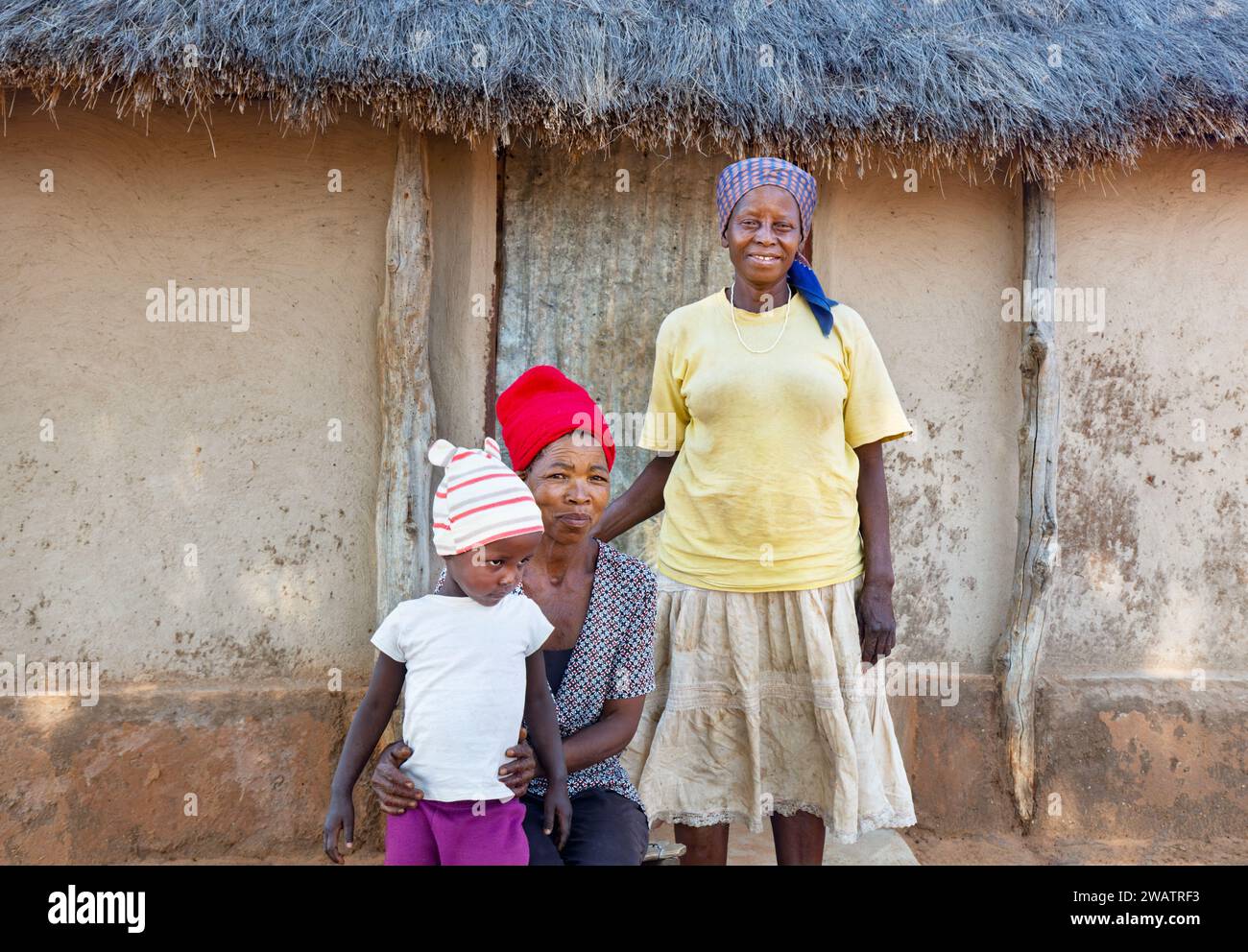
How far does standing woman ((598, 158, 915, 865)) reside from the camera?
8.60ft

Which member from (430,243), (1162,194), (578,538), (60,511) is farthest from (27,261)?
(1162,194)

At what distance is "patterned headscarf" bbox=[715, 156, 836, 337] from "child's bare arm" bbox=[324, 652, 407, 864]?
1.32 meters

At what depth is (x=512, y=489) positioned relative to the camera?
6.89ft

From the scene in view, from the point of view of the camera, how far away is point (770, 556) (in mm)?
2656

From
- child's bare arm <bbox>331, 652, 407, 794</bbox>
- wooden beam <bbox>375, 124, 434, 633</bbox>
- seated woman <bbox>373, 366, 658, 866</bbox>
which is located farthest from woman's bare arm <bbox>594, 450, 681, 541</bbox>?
wooden beam <bbox>375, 124, 434, 633</bbox>

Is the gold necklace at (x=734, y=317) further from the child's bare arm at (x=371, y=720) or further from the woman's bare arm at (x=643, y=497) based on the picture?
the child's bare arm at (x=371, y=720)

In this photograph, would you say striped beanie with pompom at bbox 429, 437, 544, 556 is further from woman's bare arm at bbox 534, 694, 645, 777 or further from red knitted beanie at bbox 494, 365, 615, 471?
woman's bare arm at bbox 534, 694, 645, 777

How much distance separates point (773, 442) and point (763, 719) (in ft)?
2.40

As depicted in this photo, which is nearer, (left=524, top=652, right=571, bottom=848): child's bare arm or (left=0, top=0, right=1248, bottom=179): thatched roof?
(left=524, top=652, right=571, bottom=848): child's bare arm

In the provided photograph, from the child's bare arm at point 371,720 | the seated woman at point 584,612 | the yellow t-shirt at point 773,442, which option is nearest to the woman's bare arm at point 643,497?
the yellow t-shirt at point 773,442

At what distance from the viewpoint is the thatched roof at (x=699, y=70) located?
11.1 feet

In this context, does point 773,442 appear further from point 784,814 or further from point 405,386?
point 405,386

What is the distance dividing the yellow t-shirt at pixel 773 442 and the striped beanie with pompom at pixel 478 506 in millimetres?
692
